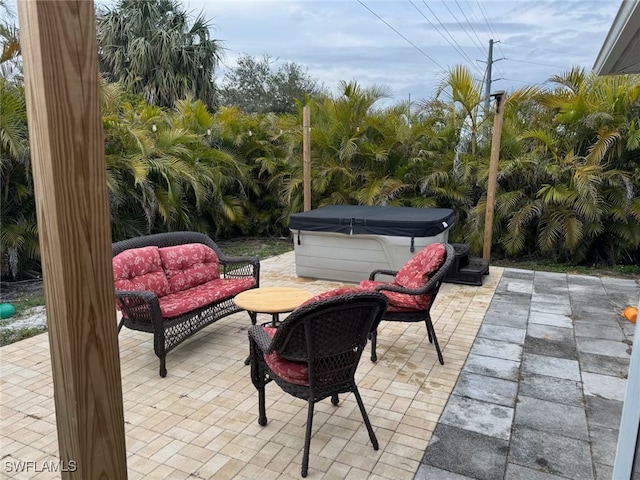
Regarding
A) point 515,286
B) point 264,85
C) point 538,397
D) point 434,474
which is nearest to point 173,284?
point 434,474

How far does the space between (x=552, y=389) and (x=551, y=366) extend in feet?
1.31

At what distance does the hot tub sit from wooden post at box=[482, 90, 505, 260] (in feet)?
2.63

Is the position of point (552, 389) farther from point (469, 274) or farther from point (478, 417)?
point (469, 274)

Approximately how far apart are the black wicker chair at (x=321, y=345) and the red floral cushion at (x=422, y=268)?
99cm

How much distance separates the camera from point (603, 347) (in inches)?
146

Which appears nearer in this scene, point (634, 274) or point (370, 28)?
point (634, 274)

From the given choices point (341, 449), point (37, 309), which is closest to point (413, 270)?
point (341, 449)

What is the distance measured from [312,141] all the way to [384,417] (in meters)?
5.86

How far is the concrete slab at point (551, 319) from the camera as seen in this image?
425 centimetres

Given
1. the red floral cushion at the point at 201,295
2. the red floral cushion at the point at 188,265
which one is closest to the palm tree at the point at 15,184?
the red floral cushion at the point at 188,265

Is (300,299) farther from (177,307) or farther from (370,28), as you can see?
(370,28)

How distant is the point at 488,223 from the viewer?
6449 mm

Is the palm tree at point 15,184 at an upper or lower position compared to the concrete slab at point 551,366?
upper

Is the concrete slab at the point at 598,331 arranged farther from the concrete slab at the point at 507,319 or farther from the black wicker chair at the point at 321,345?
the black wicker chair at the point at 321,345
